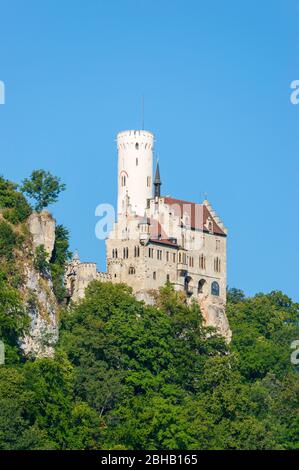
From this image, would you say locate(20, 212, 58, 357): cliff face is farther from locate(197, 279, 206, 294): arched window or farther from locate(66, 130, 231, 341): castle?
locate(197, 279, 206, 294): arched window

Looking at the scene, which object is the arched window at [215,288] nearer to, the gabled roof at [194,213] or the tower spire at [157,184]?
the gabled roof at [194,213]

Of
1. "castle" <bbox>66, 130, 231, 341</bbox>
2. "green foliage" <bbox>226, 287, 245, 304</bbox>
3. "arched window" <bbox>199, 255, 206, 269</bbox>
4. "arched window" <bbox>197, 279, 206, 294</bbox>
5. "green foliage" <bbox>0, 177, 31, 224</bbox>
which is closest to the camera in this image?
"green foliage" <bbox>0, 177, 31, 224</bbox>

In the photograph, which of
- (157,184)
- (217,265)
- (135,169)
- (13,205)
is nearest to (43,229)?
(13,205)

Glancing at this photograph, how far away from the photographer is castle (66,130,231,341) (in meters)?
141

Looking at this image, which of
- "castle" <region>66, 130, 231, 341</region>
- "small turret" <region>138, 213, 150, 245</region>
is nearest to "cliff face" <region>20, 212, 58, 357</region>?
"castle" <region>66, 130, 231, 341</region>

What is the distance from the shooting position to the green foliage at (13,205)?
134 metres

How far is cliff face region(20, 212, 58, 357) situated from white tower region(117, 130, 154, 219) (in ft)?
31.5

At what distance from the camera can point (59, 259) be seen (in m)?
140

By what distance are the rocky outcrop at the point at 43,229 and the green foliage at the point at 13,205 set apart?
27.4 inches

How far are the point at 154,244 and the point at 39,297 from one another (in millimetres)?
12238

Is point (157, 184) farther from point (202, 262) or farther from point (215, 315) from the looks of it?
point (215, 315)
